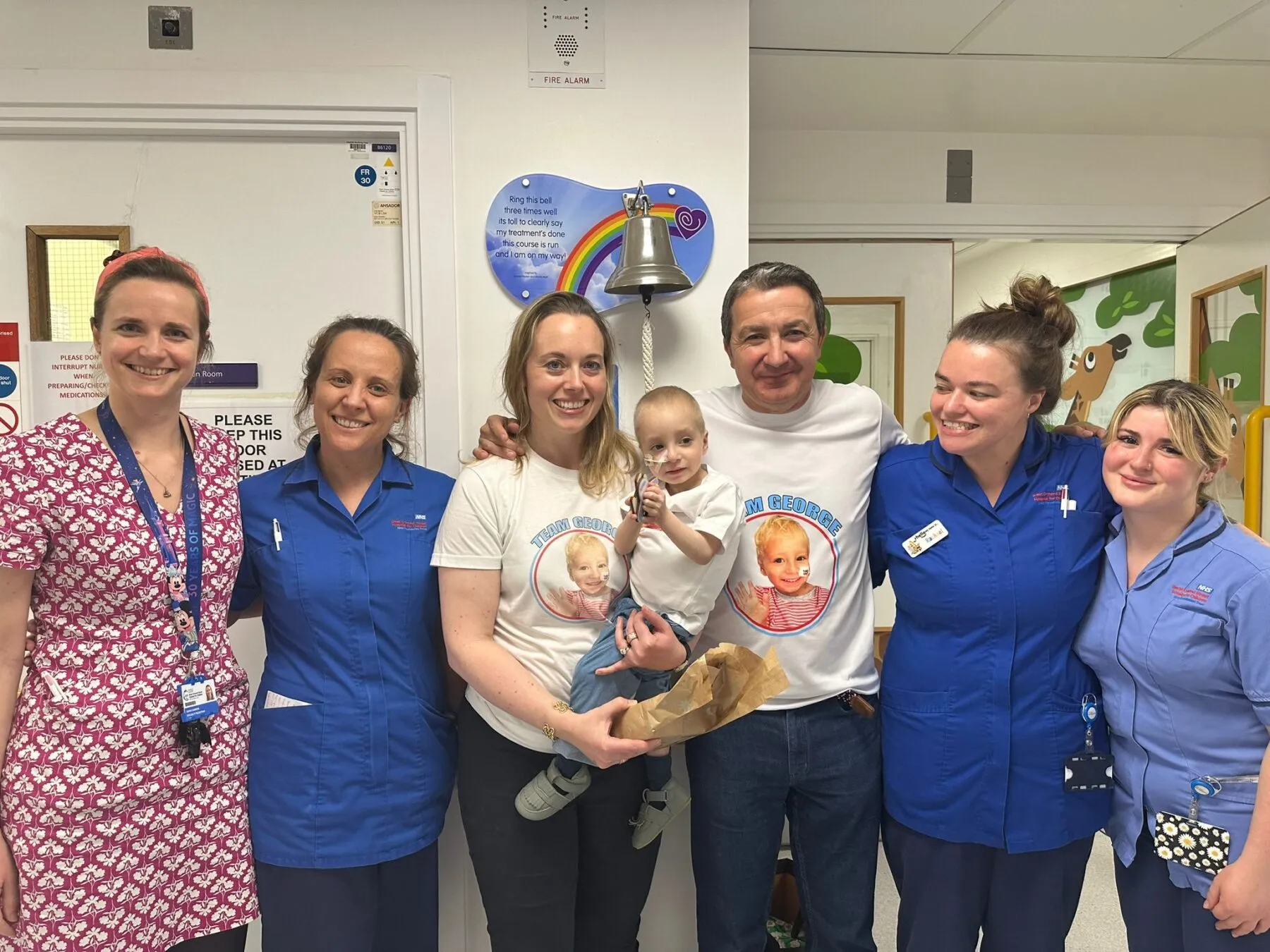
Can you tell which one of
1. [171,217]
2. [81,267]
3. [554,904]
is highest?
[171,217]

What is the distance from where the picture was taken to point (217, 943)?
141 centimetres

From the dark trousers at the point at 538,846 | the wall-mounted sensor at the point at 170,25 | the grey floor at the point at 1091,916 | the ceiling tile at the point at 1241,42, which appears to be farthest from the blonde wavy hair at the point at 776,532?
the ceiling tile at the point at 1241,42

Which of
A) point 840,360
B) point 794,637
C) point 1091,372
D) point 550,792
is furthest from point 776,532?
point 1091,372

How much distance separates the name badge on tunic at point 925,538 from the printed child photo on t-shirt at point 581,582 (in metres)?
0.61

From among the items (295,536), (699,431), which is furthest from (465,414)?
(699,431)

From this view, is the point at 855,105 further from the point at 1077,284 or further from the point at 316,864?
the point at 316,864

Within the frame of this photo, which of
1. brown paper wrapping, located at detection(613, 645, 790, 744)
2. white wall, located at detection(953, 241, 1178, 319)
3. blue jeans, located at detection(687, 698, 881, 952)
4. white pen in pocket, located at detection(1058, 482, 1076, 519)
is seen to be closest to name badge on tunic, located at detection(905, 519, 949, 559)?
white pen in pocket, located at detection(1058, 482, 1076, 519)

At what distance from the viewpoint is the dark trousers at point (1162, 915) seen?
1.32 meters

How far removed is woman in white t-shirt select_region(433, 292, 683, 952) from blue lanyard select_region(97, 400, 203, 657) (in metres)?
0.42

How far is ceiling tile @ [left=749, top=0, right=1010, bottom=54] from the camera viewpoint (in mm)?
2119

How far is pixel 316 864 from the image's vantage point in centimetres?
142

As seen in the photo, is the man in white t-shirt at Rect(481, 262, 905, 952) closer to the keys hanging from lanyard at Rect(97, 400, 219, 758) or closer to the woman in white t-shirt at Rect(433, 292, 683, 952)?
the woman in white t-shirt at Rect(433, 292, 683, 952)

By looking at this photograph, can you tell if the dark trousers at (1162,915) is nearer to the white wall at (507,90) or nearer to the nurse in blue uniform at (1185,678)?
the nurse in blue uniform at (1185,678)

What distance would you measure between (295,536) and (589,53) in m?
1.40
